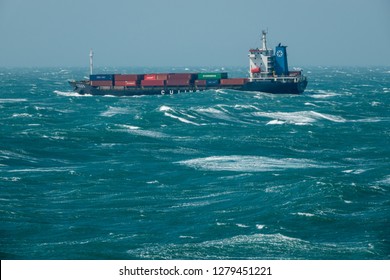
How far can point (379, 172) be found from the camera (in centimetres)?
5578

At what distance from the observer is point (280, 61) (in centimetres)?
15000

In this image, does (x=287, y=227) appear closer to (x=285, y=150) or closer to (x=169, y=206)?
(x=169, y=206)

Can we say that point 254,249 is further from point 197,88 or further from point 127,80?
point 127,80

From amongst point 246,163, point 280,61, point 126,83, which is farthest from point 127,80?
point 246,163

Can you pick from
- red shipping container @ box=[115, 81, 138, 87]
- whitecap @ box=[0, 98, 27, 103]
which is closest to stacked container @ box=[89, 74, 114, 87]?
red shipping container @ box=[115, 81, 138, 87]

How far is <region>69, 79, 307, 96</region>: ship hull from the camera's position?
144500mm

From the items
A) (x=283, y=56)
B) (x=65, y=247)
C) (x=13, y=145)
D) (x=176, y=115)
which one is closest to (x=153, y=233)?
(x=65, y=247)

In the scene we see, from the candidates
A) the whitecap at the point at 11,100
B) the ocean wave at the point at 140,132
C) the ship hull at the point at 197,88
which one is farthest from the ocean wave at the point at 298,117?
the whitecap at the point at 11,100

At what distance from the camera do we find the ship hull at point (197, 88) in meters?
144

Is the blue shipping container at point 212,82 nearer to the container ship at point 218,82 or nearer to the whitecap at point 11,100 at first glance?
the container ship at point 218,82

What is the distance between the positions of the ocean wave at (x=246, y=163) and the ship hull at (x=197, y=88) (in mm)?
82118

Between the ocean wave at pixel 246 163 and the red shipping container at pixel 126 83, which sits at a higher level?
the red shipping container at pixel 126 83

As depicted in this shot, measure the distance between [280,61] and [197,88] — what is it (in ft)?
61.6

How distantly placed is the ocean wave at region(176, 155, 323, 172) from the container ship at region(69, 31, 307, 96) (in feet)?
272
